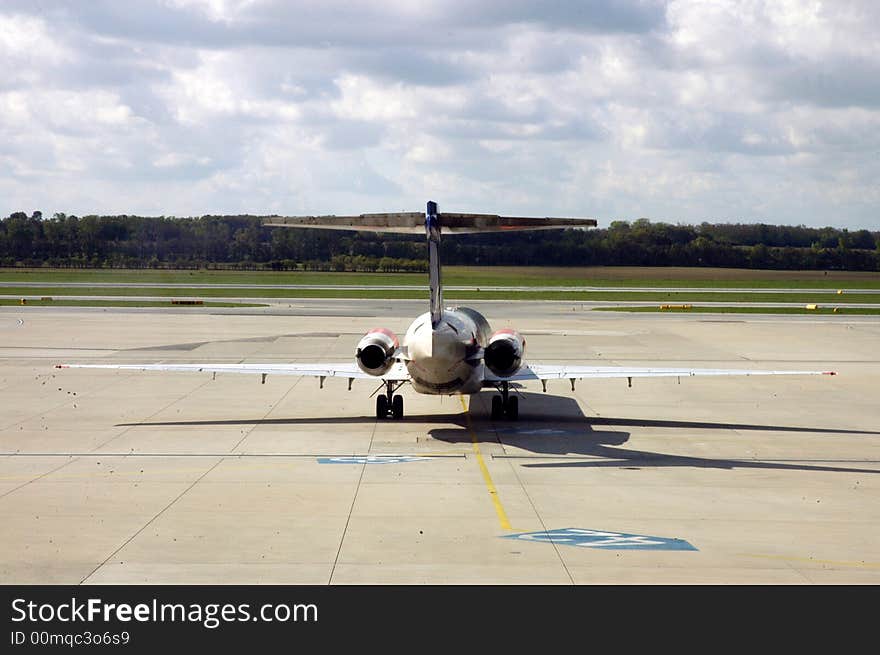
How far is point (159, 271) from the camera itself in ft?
443

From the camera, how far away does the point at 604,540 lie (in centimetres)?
1555

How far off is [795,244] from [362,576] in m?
161

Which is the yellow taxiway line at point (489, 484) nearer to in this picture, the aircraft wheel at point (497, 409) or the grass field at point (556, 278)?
the aircraft wheel at point (497, 409)

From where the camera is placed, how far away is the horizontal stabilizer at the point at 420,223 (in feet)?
71.8

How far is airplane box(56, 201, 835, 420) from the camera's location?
73.0 feet

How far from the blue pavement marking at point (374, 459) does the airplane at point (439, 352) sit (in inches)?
102

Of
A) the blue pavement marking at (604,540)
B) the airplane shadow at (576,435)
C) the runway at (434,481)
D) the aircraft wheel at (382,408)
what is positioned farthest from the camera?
the aircraft wheel at (382,408)

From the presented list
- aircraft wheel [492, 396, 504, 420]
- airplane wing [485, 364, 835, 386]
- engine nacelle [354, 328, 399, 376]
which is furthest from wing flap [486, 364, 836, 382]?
engine nacelle [354, 328, 399, 376]

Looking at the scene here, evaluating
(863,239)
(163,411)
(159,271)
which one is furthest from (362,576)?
(863,239)

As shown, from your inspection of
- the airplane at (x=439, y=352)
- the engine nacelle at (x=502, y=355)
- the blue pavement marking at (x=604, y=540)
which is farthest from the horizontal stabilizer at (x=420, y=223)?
the blue pavement marking at (x=604, y=540)

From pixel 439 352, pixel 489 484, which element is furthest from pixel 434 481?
pixel 439 352

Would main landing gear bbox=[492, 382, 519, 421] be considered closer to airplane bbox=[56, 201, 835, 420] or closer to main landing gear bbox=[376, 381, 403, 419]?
airplane bbox=[56, 201, 835, 420]

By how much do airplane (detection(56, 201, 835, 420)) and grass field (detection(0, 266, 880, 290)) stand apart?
75.9 meters
